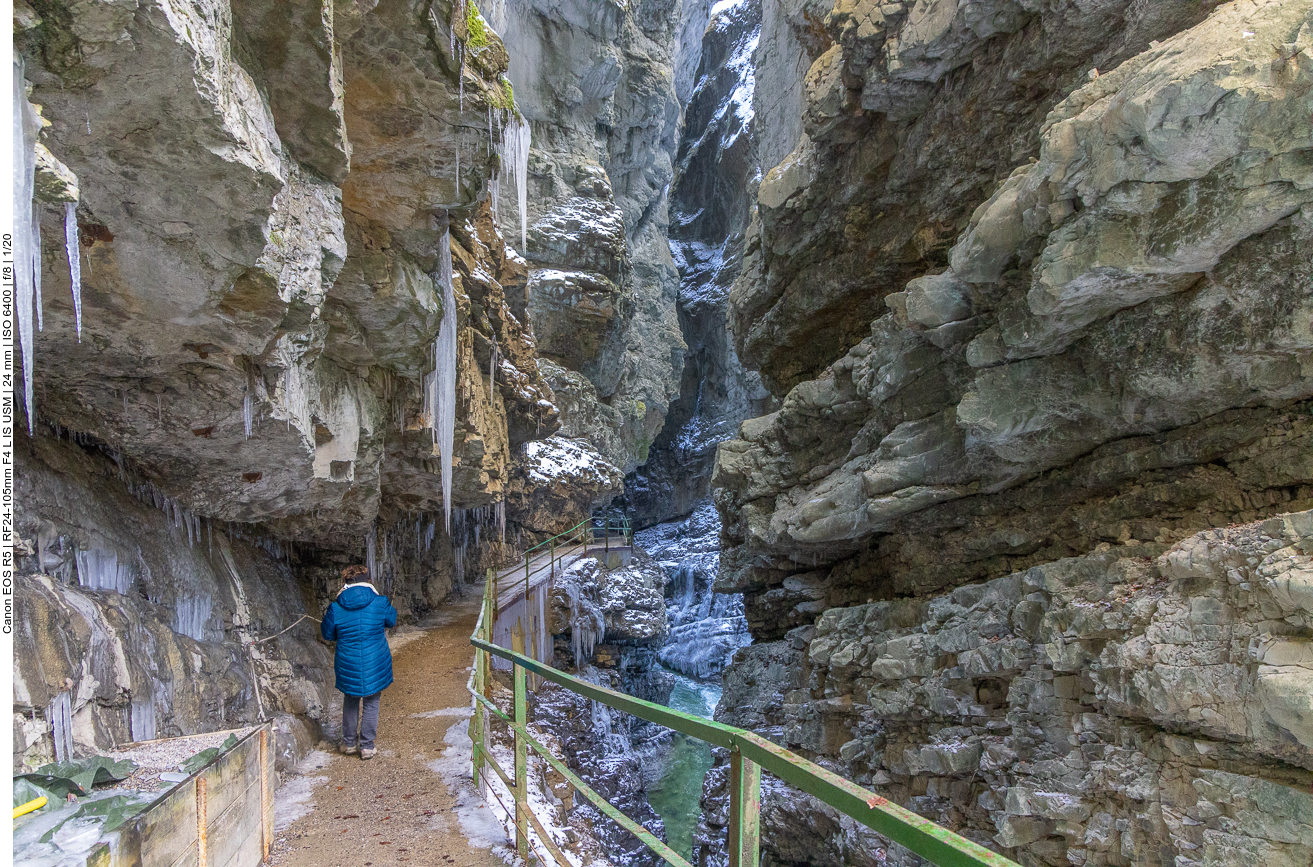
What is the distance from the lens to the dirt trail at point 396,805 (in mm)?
Result: 3443

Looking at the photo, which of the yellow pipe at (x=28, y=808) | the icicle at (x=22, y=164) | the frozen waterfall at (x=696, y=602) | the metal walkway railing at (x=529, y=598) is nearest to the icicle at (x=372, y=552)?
the metal walkway railing at (x=529, y=598)

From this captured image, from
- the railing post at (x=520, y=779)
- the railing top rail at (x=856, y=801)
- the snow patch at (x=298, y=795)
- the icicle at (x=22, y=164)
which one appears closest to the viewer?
the railing top rail at (x=856, y=801)

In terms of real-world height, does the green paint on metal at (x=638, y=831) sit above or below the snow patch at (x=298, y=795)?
above

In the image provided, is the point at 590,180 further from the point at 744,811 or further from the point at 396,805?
the point at 744,811

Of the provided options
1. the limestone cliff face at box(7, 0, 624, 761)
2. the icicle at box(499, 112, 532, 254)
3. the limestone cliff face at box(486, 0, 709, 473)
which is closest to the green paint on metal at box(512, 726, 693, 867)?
the limestone cliff face at box(7, 0, 624, 761)

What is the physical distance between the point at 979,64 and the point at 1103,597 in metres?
5.46

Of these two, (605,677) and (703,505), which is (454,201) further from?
(703,505)

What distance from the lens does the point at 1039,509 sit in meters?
6.14

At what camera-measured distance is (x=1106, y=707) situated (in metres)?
4.48

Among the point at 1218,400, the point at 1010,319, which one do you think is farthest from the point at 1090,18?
the point at 1218,400

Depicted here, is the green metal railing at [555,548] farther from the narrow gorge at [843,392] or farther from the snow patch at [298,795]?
the snow patch at [298,795]

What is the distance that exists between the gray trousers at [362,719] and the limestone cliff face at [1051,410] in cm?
476

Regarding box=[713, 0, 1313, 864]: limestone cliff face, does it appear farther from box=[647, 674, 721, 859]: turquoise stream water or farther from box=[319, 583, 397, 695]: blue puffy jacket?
box=[647, 674, 721, 859]: turquoise stream water

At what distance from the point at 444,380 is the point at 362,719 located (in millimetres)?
4808
